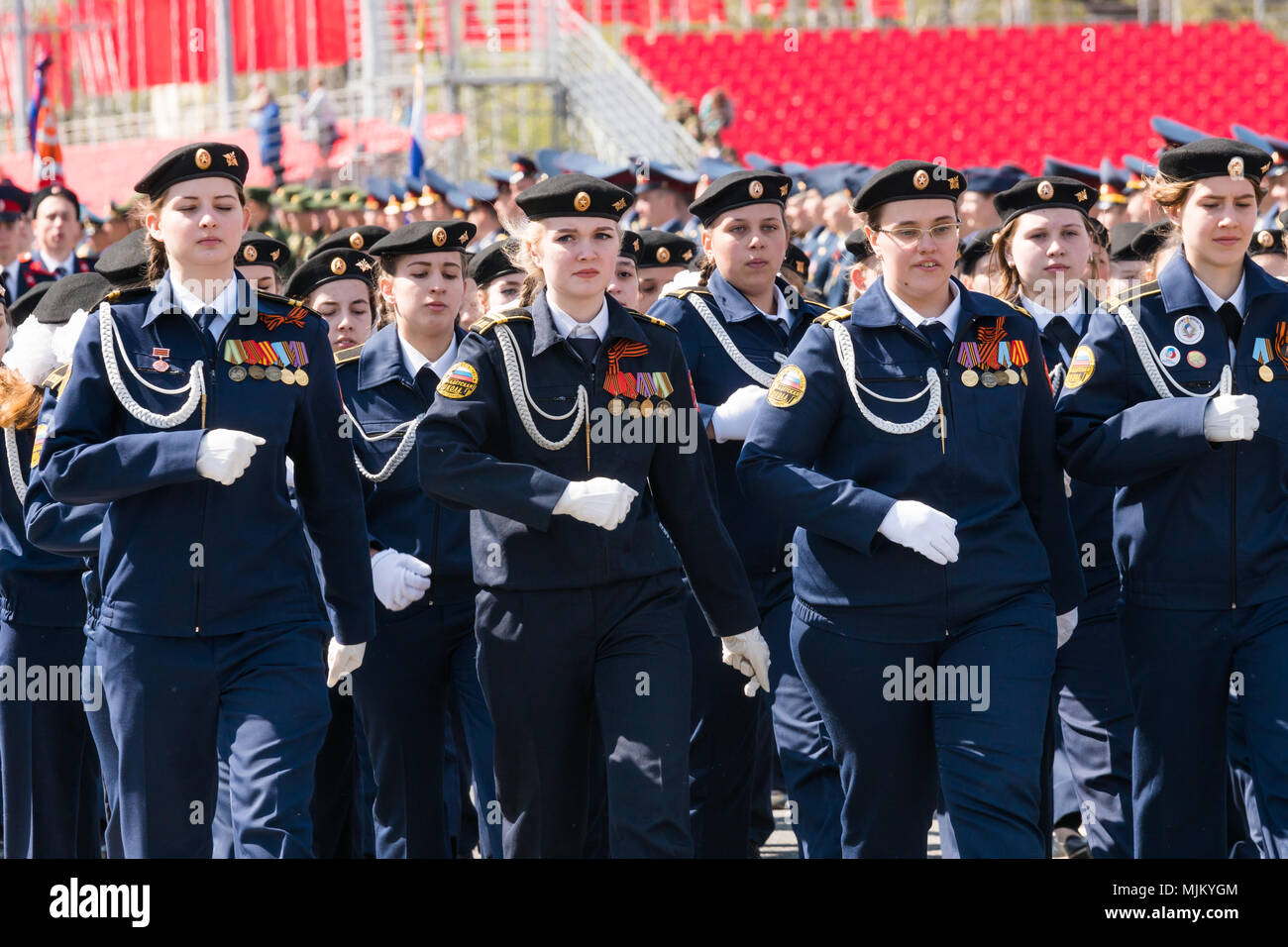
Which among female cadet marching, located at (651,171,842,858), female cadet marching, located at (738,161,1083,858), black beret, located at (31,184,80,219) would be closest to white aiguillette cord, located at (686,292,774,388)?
female cadet marching, located at (651,171,842,858)

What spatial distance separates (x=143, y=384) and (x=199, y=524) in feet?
1.32

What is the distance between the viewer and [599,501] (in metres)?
4.72

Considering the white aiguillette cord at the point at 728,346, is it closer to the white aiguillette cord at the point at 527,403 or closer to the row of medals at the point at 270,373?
the white aiguillette cord at the point at 527,403

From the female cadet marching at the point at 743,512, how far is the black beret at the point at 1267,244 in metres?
2.35

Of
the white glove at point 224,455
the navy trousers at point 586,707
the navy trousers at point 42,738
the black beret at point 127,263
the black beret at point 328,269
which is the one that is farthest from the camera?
the black beret at point 328,269

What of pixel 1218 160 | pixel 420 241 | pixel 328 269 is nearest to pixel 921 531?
pixel 1218 160

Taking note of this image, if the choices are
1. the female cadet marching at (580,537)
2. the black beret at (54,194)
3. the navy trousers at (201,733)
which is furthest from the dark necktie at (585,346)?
the black beret at (54,194)

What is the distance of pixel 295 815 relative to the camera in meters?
4.80

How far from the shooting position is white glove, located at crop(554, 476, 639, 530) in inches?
186

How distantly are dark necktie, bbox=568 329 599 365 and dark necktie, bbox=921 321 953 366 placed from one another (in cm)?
90

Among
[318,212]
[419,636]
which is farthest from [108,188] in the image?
[419,636]

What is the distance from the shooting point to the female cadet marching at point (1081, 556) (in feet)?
20.5

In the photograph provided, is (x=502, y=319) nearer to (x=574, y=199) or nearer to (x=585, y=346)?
(x=585, y=346)

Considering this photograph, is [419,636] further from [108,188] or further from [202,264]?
[108,188]
